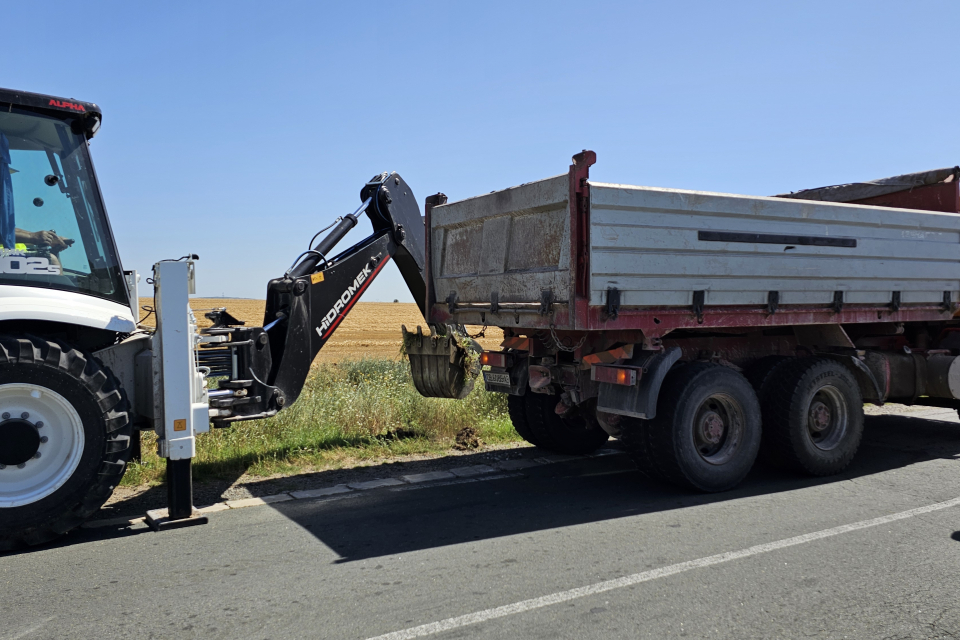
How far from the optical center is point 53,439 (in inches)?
199

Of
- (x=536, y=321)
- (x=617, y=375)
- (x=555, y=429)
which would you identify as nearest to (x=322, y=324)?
(x=536, y=321)

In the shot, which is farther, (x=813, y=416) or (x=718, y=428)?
(x=813, y=416)

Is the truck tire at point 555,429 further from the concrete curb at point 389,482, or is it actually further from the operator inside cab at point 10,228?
the operator inside cab at point 10,228

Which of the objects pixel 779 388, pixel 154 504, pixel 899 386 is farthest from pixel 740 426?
pixel 154 504

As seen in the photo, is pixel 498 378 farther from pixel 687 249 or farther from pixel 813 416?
pixel 813 416

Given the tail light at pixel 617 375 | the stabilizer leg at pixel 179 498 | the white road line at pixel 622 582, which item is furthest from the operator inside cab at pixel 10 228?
the tail light at pixel 617 375

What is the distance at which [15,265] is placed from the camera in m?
5.12

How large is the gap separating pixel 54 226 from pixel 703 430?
5435mm

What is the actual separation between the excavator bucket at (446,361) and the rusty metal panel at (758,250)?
2.46m

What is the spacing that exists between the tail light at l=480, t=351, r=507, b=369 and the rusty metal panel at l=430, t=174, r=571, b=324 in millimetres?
553

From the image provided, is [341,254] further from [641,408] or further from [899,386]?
[899,386]

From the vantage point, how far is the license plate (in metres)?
7.62

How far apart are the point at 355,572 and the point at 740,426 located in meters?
3.88

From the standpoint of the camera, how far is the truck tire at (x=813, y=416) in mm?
6934
